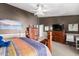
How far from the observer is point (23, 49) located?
1.93m

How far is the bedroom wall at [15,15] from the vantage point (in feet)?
6.19

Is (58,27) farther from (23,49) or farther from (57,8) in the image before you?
(23,49)

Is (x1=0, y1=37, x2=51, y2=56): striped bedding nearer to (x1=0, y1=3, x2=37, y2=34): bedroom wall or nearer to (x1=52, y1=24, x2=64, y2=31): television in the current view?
(x1=0, y1=3, x2=37, y2=34): bedroom wall

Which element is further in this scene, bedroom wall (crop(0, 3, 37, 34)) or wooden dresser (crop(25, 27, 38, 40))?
wooden dresser (crop(25, 27, 38, 40))

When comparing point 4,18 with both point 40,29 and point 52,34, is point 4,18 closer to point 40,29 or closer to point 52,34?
point 40,29

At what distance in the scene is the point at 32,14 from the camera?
1.97 m

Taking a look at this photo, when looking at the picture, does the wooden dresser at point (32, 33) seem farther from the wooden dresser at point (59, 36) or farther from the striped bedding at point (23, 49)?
the wooden dresser at point (59, 36)

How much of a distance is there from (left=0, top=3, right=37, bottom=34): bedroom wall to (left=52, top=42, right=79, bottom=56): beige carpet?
1.73ft

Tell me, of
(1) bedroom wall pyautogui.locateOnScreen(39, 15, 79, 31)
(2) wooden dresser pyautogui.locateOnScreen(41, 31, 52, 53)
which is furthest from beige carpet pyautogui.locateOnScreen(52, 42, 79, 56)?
(1) bedroom wall pyautogui.locateOnScreen(39, 15, 79, 31)

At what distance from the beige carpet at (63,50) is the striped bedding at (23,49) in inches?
4.7

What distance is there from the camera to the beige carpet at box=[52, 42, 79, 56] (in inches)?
75.8

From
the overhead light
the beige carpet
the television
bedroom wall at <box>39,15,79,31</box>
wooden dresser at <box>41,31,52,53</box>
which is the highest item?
the overhead light

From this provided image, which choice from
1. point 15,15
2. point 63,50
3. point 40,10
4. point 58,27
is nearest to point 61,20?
point 58,27

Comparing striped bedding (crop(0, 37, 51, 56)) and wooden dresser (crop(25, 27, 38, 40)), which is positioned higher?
wooden dresser (crop(25, 27, 38, 40))
